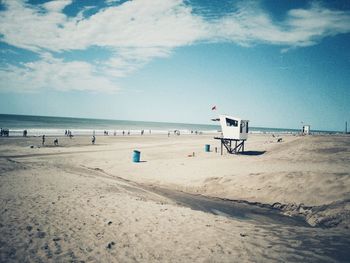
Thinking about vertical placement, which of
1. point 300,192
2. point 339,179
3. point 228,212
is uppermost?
point 339,179

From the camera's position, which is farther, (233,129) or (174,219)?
(233,129)

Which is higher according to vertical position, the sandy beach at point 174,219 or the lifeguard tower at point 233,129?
the lifeguard tower at point 233,129

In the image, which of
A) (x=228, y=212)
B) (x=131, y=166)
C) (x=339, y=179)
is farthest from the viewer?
(x=131, y=166)

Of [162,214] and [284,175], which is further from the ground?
[284,175]

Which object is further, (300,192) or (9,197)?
(300,192)

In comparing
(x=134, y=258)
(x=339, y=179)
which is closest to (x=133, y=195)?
(x=134, y=258)

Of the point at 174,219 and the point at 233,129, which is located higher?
the point at 233,129

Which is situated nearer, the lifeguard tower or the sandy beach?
the sandy beach

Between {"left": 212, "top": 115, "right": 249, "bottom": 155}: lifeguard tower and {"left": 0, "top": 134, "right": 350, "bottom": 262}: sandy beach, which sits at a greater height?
{"left": 212, "top": 115, "right": 249, "bottom": 155}: lifeguard tower

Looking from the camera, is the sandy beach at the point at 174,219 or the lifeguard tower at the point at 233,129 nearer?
the sandy beach at the point at 174,219

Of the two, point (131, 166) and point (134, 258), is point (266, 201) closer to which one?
point (134, 258)

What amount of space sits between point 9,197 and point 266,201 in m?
11.9

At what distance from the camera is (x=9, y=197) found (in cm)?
984

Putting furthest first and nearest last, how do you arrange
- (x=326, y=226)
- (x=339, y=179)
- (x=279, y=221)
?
(x=339, y=179), (x=279, y=221), (x=326, y=226)
